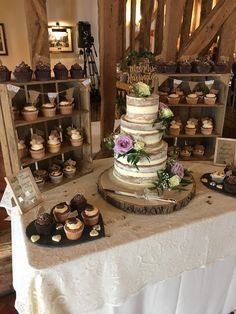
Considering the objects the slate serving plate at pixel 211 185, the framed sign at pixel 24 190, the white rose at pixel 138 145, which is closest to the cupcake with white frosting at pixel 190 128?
the slate serving plate at pixel 211 185

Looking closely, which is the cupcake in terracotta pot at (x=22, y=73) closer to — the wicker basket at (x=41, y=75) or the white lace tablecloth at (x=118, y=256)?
the wicker basket at (x=41, y=75)

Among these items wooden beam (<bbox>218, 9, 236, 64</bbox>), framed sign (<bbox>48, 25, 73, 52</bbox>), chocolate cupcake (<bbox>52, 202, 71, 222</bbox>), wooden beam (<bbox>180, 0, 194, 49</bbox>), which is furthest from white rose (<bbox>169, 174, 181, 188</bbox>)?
framed sign (<bbox>48, 25, 73, 52</bbox>)

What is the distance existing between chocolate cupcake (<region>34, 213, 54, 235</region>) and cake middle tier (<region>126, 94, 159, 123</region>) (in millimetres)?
594

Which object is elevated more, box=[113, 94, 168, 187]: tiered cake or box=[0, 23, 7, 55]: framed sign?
box=[0, 23, 7, 55]: framed sign

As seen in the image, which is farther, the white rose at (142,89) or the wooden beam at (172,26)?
the wooden beam at (172,26)

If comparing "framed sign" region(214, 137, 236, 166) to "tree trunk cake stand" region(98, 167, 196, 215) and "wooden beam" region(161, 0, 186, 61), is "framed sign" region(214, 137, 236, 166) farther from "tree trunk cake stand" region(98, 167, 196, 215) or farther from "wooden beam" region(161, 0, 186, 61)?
"wooden beam" region(161, 0, 186, 61)

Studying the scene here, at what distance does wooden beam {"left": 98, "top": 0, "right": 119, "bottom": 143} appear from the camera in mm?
2229

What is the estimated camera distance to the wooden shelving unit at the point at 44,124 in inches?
55.6

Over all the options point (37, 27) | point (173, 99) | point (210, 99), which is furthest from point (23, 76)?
point (210, 99)

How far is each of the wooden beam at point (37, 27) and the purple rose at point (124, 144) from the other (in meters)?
0.79

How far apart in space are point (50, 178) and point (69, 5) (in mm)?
5318

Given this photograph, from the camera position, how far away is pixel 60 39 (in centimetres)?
583

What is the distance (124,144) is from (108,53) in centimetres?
136

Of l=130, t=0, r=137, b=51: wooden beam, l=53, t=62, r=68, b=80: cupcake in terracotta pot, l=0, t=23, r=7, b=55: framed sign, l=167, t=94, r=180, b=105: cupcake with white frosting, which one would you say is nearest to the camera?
l=53, t=62, r=68, b=80: cupcake in terracotta pot
